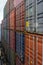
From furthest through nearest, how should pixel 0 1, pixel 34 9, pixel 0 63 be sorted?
pixel 0 1, pixel 0 63, pixel 34 9

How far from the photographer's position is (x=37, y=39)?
4.00 metres

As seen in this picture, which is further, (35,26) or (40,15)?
(35,26)

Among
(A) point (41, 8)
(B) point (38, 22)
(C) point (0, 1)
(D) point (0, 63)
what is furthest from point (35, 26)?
(C) point (0, 1)

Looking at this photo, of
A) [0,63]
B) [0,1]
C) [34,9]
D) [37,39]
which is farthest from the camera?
[0,1]

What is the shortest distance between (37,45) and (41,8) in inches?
30.4

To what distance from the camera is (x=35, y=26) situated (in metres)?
4.20

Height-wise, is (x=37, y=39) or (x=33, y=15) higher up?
(x=33, y=15)

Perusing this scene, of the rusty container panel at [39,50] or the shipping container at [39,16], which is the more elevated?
the shipping container at [39,16]

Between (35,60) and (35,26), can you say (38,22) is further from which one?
(35,60)

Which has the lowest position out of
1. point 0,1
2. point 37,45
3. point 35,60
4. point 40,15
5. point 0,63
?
point 0,63

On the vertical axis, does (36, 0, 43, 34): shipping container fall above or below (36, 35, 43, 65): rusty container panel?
above

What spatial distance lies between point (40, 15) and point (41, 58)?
2.71ft

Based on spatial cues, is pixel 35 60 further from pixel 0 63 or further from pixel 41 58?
pixel 0 63

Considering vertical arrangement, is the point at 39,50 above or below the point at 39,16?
below
